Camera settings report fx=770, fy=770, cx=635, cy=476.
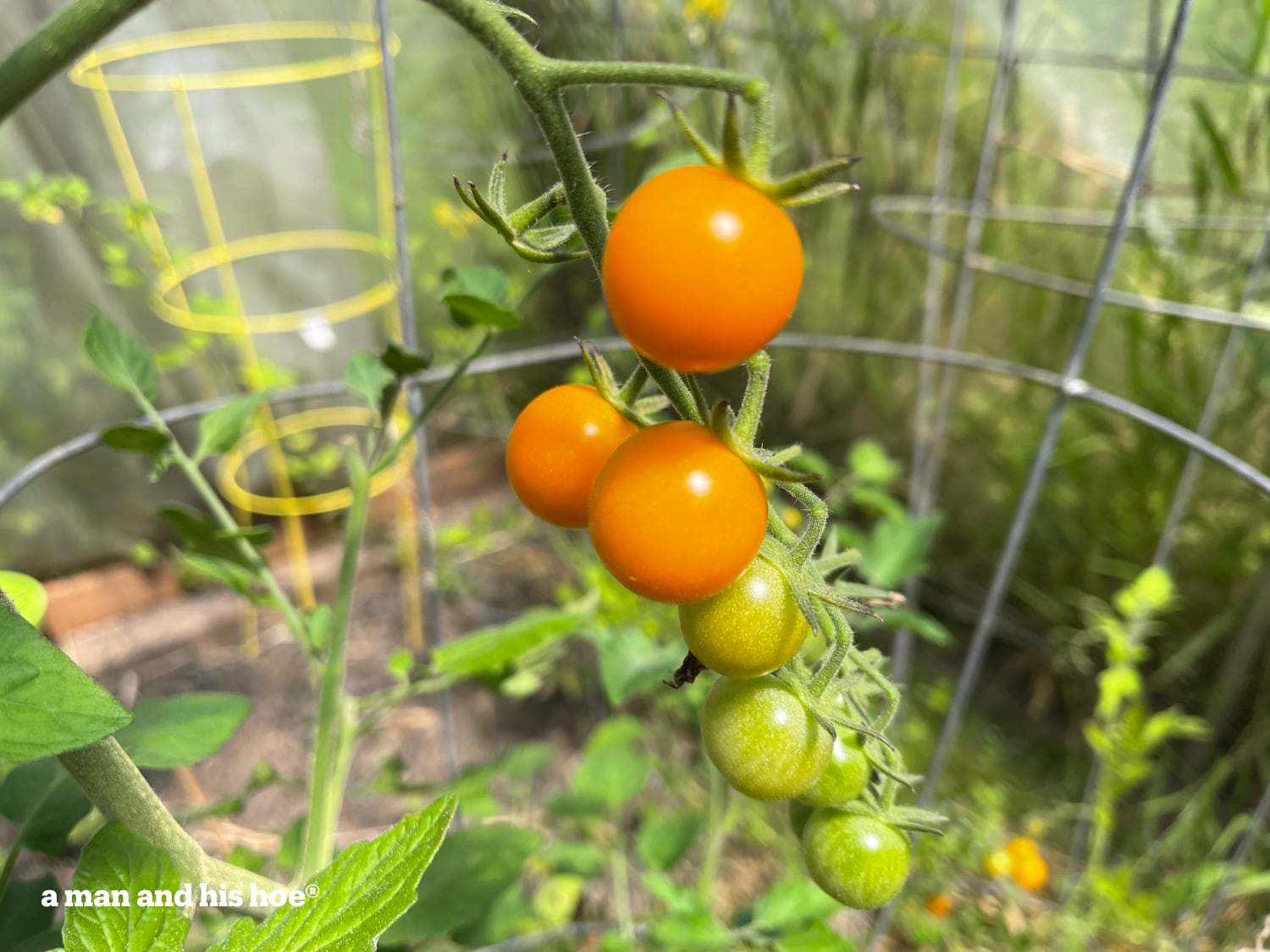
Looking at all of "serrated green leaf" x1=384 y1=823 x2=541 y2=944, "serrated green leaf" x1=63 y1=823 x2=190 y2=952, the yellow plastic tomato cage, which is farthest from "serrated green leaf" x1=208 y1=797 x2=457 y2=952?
the yellow plastic tomato cage

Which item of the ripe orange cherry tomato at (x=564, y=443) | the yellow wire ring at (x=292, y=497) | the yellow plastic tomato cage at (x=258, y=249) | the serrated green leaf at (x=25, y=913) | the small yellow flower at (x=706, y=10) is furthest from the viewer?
the yellow wire ring at (x=292, y=497)

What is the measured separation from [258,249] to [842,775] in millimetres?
1767

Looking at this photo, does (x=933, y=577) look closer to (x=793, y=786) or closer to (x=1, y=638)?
(x=793, y=786)

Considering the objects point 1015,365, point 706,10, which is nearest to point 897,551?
point 1015,365

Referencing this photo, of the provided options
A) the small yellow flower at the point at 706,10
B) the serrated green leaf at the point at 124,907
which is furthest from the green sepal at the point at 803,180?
the small yellow flower at the point at 706,10

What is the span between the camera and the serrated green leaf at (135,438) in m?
0.43

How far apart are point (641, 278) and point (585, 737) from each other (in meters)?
1.38

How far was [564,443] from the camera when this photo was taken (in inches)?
10.9

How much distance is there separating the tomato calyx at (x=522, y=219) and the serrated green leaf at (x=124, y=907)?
273 mm

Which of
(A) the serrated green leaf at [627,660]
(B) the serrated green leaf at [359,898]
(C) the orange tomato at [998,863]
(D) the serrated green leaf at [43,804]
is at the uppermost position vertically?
(B) the serrated green leaf at [359,898]

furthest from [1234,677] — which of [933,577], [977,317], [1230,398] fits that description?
[977,317]

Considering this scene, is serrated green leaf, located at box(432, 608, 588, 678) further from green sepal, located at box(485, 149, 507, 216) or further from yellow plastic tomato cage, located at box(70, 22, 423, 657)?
yellow plastic tomato cage, located at box(70, 22, 423, 657)

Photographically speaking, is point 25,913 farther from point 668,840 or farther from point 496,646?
point 668,840

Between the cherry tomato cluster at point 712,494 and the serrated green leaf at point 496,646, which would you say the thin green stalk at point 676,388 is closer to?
the cherry tomato cluster at point 712,494
